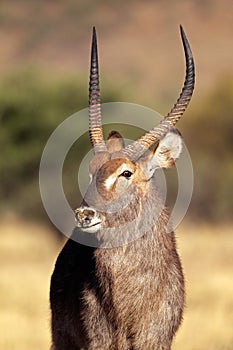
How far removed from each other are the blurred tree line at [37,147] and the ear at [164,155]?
47.5ft

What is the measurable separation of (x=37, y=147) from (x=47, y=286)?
34.3ft

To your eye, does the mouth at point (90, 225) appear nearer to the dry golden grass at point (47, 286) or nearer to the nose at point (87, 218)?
the nose at point (87, 218)

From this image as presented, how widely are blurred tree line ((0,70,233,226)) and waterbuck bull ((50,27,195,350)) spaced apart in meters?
14.5

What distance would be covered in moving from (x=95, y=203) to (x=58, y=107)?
61.6 ft

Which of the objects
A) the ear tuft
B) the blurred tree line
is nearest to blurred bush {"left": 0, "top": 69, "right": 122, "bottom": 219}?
the blurred tree line

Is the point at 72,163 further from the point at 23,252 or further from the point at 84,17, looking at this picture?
the point at 84,17

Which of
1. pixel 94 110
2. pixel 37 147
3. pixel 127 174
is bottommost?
pixel 127 174

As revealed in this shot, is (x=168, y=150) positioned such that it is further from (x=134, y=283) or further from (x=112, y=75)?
(x=112, y=75)

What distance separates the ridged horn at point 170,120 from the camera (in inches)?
283

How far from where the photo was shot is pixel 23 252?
19734 mm

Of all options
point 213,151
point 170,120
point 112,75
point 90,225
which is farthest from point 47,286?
point 112,75

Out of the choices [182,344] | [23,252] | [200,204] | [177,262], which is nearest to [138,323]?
[177,262]

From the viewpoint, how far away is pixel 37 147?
24.1 m

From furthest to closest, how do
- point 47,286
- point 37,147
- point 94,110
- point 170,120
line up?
point 37,147
point 47,286
point 94,110
point 170,120
